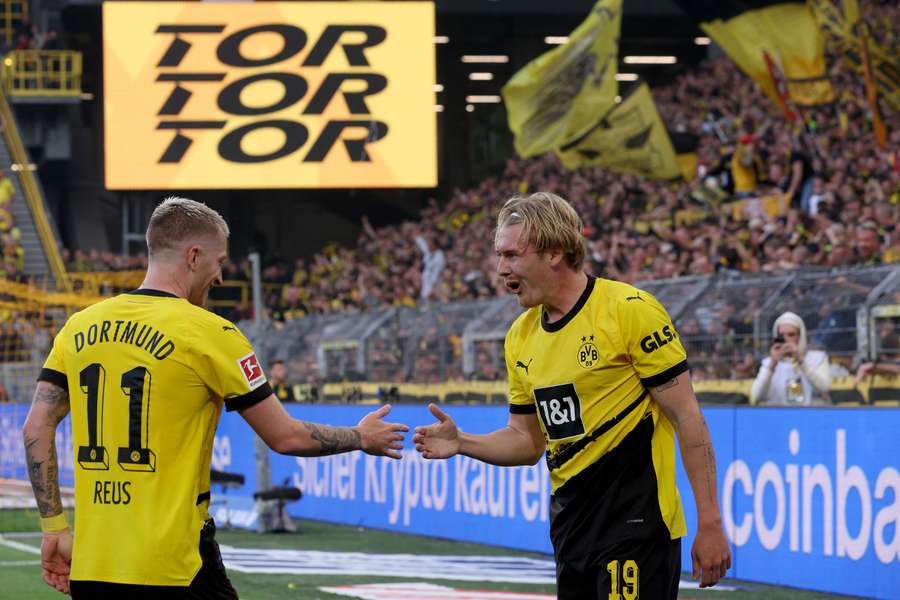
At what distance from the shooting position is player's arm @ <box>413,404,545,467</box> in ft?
18.3

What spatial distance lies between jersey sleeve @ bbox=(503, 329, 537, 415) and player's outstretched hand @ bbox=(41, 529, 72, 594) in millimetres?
1535

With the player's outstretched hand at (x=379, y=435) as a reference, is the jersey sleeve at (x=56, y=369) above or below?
above

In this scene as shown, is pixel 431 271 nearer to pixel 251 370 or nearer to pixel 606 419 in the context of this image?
pixel 606 419

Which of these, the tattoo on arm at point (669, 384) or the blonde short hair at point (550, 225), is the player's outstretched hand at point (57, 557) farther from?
the tattoo on arm at point (669, 384)

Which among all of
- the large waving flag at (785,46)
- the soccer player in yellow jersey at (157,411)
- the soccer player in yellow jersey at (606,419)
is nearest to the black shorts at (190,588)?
the soccer player in yellow jersey at (157,411)

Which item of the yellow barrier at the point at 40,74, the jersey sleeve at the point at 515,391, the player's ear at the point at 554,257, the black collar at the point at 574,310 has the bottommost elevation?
Answer: the jersey sleeve at the point at 515,391

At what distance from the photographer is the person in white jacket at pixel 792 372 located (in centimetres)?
1176

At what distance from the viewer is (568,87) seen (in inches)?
926

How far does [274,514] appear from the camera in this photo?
16.3 meters

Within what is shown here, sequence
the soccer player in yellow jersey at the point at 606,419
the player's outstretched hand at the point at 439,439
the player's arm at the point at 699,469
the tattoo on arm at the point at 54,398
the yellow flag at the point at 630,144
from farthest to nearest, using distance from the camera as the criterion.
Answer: the yellow flag at the point at 630,144
the player's outstretched hand at the point at 439,439
the tattoo on arm at the point at 54,398
the soccer player in yellow jersey at the point at 606,419
the player's arm at the point at 699,469

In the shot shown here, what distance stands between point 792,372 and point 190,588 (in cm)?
775

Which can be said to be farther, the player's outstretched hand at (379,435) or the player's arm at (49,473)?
the player's outstretched hand at (379,435)

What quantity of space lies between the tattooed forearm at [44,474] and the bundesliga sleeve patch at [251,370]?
0.74 m

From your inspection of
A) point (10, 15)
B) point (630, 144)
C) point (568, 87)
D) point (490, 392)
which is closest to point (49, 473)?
point (490, 392)
